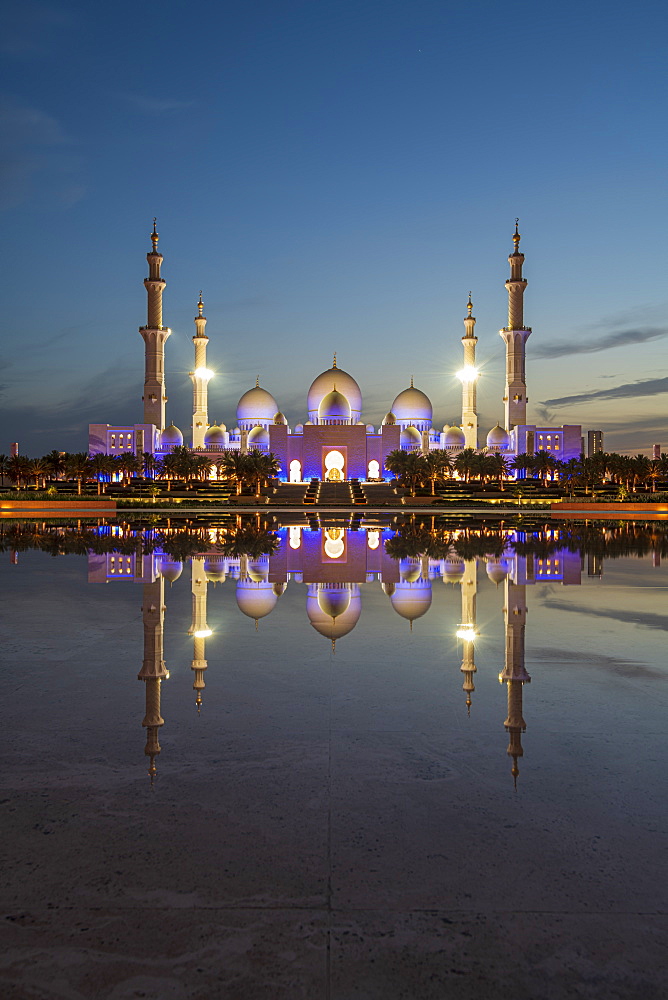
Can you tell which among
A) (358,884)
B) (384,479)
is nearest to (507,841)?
(358,884)

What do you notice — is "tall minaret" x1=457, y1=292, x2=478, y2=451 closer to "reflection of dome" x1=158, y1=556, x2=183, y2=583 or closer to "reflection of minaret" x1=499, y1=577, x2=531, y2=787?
"reflection of dome" x1=158, y1=556, x2=183, y2=583

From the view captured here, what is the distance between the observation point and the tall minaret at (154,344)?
68250 mm

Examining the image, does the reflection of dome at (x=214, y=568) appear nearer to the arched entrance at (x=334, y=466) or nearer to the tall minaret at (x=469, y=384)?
the arched entrance at (x=334, y=466)

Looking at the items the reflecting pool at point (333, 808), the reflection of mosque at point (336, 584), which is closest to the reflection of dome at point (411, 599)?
the reflection of mosque at point (336, 584)

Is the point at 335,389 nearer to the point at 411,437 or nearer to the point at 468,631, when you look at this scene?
the point at 411,437

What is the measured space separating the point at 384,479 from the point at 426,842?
221 ft

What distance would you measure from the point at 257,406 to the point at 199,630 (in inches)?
2997

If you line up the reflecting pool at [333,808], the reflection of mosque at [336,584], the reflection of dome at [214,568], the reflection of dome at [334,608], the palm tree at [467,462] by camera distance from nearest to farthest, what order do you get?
1. the reflecting pool at [333,808]
2. the reflection of mosque at [336,584]
3. the reflection of dome at [334,608]
4. the reflection of dome at [214,568]
5. the palm tree at [467,462]

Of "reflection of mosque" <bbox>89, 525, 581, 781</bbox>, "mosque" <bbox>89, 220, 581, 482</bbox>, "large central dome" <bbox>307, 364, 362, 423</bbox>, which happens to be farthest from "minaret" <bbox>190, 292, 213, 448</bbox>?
"reflection of mosque" <bbox>89, 525, 581, 781</bbox>

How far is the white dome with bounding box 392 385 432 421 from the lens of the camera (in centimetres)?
8119

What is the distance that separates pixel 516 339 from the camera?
69.1m

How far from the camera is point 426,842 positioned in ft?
9.71

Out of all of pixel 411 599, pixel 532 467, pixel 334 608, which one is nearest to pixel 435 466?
pixel 532 467

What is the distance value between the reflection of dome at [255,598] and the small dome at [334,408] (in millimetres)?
61021
